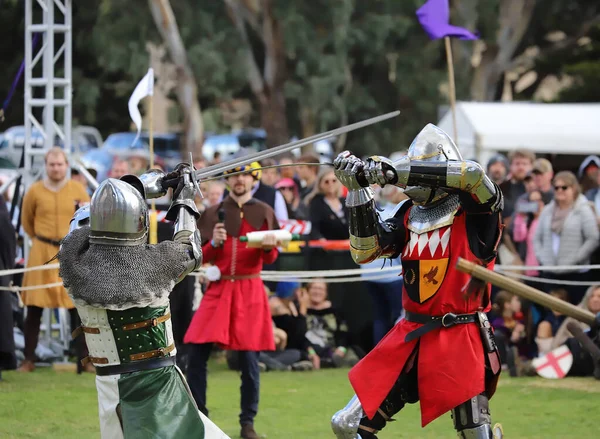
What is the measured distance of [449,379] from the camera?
539 cm

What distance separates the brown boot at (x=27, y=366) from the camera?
1007 cm

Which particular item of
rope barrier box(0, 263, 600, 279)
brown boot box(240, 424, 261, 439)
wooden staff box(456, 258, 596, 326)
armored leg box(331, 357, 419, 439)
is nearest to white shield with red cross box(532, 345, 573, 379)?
rope barrier box(0, 263, 600, 279)

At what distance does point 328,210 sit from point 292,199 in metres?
1.75

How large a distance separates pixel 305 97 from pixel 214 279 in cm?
1925

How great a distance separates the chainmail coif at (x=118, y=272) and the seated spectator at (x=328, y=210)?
18.7ft

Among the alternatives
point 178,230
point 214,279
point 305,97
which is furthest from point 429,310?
point 305,97

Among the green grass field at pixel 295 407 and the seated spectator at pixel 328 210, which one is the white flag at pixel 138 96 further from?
the seated spectator at pixel 328 210

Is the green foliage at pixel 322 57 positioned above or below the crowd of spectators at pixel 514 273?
above

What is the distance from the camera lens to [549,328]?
1023 cm

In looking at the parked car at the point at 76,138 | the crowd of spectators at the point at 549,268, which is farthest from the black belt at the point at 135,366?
the parked car at the point at 76,138

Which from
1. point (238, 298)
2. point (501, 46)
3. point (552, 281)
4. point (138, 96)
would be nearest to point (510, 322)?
point (552, 281)

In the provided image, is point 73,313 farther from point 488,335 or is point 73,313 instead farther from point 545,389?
point 488,335

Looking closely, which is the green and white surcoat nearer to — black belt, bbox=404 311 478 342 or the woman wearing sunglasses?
black belt, bbox=404 311 478 342

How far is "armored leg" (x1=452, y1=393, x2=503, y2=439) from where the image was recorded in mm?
5305
